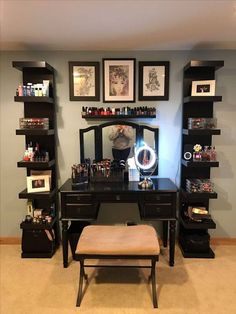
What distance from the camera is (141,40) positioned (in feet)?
8.02

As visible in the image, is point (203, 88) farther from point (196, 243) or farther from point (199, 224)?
point (196, 243)

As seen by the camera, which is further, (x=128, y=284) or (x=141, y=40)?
(x=141, y=40)

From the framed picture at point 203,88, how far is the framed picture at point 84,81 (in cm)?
101

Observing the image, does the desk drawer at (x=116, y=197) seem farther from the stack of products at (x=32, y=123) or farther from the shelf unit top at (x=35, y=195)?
the stack of products at (x=32, y=123)

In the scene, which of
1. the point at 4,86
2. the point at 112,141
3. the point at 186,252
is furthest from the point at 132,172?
the point at 4,86

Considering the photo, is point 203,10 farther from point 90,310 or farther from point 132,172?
point 90,310

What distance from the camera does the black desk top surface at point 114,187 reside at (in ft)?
8.02

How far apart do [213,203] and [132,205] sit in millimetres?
929

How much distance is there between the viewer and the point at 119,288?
2.22m

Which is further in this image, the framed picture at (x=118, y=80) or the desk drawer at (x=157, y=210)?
the framed picture at (x=118, y=80)

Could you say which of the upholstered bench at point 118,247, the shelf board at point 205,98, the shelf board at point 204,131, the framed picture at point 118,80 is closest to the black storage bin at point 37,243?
the upholstered bench at point 118,247

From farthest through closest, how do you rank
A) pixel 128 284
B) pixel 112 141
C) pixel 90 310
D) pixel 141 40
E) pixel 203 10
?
1. pixel 112 141
2. pixel 141 40
3. pixel 128 284
4. pixel 90 310
5. pixel 203 10

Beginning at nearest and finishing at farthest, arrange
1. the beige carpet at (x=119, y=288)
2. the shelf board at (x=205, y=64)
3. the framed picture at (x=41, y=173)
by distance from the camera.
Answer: the beige carpet at (x=119, y=288), the shelf board at (x=205, y=64), the framed picture at (x=41, y=173)

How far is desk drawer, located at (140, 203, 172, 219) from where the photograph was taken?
2.46m
